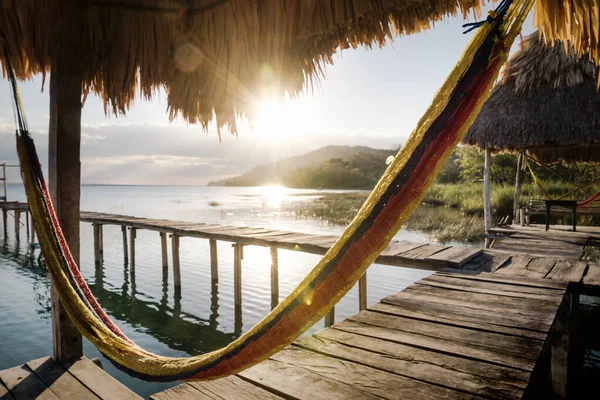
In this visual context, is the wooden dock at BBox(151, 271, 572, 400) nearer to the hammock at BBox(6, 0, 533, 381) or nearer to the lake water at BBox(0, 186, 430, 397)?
the hammock at BBox(6, 0, 533, 381)

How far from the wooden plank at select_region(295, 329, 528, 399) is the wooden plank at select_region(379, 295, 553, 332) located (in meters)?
0.63

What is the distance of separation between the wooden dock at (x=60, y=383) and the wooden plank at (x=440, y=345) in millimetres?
1366

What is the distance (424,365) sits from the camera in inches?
77.2

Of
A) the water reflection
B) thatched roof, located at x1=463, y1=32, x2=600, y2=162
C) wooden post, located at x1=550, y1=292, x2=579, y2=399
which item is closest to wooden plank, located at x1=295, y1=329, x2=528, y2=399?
wooden post, located at x1=550, y1=292, x2=579, y2=399

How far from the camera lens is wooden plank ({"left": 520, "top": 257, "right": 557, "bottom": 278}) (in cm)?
413

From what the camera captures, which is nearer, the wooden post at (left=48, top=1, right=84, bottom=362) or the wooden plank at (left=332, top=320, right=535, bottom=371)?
the wooden plank at (left=332, top=320, right=535, bottom=371)

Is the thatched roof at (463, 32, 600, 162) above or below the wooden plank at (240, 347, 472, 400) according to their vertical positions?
above

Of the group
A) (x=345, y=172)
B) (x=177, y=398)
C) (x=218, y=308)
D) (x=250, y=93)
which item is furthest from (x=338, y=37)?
(x=345, y=172)

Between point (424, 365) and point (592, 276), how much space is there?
3.07 metres

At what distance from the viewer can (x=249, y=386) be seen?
1810mm

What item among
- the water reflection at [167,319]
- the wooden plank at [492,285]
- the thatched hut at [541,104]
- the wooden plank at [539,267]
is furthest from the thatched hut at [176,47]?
the thatched hut at [541,104]

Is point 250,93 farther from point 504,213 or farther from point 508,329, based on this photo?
point 504,213

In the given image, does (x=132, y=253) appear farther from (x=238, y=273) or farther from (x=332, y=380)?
(x=332, y=380)

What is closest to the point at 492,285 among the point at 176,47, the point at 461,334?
the point at 461,334
